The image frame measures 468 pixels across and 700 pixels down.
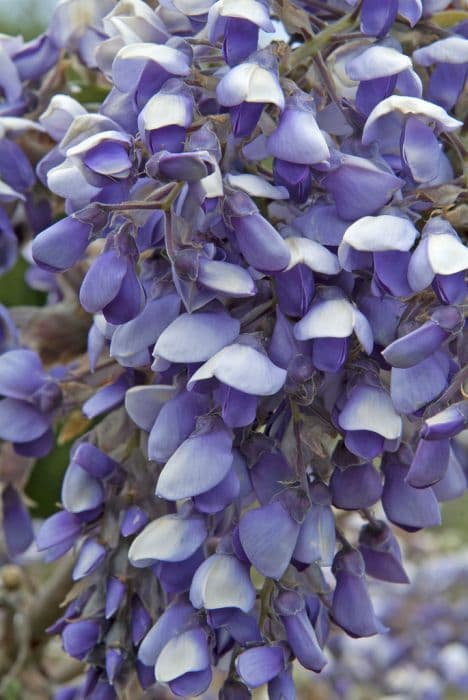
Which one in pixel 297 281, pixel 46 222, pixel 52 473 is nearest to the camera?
pixel 297 281

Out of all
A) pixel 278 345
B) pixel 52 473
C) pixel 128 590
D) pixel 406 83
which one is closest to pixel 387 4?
pixel 406 83

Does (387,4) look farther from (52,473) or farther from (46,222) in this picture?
(52,473)

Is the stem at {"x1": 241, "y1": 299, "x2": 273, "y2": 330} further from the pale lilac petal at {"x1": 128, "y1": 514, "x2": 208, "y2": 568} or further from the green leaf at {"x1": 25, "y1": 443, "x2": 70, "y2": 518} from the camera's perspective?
the green leaf at {"x1": 25, "y1": 443, "x2": 70, "y2": 518}

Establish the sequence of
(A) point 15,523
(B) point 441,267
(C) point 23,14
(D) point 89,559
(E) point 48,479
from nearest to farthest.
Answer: (B) point 441,267 < (D) point 89,559 < (A) point 15,523 < (E) point 48,479 < (C) point 23,14

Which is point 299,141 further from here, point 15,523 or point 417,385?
point 15,523

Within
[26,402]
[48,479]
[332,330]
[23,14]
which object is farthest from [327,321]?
[23,14]

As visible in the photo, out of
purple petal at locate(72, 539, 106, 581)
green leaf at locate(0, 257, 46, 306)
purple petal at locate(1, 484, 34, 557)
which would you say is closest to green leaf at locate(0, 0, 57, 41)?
green leaf at locate(0, 257, 46, 306)

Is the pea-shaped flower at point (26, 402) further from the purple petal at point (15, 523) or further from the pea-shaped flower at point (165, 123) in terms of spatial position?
the pea-shaped flower at point (165, 123)
